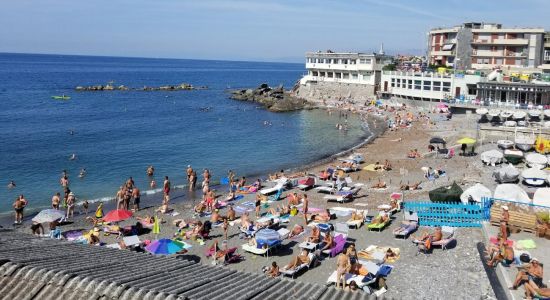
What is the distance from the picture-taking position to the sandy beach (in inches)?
587

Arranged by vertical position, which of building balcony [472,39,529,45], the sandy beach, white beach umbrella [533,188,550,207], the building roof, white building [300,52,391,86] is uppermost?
building balcony [472,39,529,45]

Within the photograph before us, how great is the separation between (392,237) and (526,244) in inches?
185

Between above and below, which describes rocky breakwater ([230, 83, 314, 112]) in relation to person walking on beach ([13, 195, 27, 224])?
above

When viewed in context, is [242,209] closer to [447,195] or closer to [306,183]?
[306,183]

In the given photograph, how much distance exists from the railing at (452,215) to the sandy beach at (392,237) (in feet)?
2.46

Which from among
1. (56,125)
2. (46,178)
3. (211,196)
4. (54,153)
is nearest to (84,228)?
(211,196)

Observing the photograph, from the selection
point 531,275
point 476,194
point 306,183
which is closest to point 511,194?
point 476,194

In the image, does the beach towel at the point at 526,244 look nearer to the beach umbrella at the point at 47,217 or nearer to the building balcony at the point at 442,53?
the beach umbrella at the point at 47,217

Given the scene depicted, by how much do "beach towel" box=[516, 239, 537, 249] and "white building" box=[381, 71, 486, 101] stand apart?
40541 mm

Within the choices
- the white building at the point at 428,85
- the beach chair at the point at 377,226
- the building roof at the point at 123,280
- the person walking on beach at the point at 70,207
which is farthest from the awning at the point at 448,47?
the building roof at the point at 123,280

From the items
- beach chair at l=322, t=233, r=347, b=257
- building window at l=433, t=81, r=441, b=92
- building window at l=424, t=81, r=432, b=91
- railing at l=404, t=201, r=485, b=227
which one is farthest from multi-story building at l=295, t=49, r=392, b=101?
beach chair at l=322, t=233, r=347, b=257

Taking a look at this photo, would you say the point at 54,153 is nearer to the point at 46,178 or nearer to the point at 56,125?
the point at 46,178

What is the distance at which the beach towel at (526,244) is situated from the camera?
16.2m

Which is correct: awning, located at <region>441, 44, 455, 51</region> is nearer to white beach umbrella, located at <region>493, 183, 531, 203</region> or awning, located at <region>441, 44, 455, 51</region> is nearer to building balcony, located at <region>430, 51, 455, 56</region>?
building balcony, located at <region>430, 51, 455, 56</region>
